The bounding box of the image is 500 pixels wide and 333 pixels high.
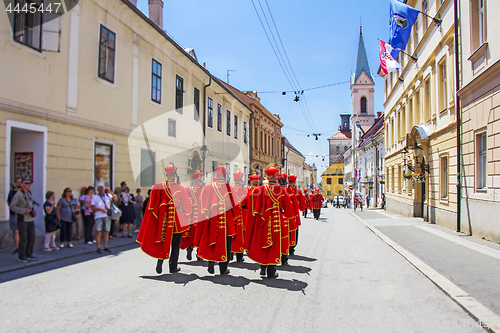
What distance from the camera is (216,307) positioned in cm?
473

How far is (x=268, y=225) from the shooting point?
21.4 ft

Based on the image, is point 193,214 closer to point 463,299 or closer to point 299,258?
point 299,258

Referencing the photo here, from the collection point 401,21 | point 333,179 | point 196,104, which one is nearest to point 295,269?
point 401,21

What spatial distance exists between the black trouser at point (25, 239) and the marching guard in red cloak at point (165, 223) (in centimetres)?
274

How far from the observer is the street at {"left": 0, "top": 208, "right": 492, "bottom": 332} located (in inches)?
162

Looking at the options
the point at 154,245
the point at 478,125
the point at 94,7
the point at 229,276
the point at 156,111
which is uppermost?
the point at 94,7

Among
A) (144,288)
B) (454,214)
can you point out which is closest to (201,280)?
(144,288)

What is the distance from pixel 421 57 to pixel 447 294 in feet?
54.5

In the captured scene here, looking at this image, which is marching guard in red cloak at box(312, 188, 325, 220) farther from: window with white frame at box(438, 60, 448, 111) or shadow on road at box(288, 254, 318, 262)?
shadow on road at box(288, 254, 318, 262)

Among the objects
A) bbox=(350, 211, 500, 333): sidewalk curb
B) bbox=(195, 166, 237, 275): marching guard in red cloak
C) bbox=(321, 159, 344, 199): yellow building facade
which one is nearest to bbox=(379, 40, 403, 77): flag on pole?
bbox=(350, 211, 500, 333): sidewalk curb

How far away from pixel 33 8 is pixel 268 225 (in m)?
9.12

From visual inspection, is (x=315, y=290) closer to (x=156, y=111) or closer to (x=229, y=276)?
(x=229, y=276)

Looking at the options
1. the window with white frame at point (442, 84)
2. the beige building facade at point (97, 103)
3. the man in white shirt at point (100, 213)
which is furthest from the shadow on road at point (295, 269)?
the window with white frame at point (442, 84)

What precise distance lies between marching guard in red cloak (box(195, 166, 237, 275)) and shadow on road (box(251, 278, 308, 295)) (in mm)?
827
